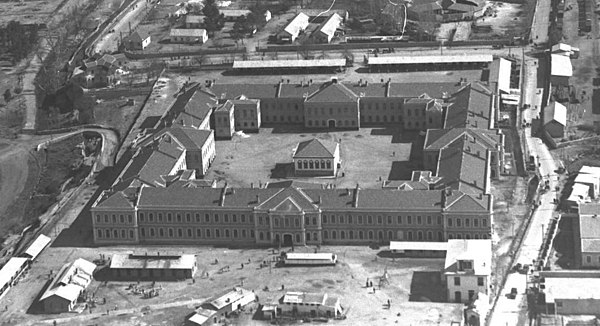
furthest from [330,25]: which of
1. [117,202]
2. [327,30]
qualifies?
[117,202]

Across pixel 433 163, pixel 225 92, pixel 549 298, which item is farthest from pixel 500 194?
pixel 225 92

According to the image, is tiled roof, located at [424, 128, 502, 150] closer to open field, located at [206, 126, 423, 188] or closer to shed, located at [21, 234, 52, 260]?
open field, located at [206, 126, 423, 188]

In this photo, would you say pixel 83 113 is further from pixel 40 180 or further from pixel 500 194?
pixel 500 194

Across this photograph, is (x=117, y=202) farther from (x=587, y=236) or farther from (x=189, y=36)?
(x=189, y=36)

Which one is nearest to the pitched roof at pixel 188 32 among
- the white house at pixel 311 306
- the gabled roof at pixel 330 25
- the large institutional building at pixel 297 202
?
the gabled roof at pixel 330 25

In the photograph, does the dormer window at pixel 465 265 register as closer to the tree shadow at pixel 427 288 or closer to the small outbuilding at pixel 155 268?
the tree shadow at pixel 427 288

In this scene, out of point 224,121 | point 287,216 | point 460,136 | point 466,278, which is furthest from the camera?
point 224,121
